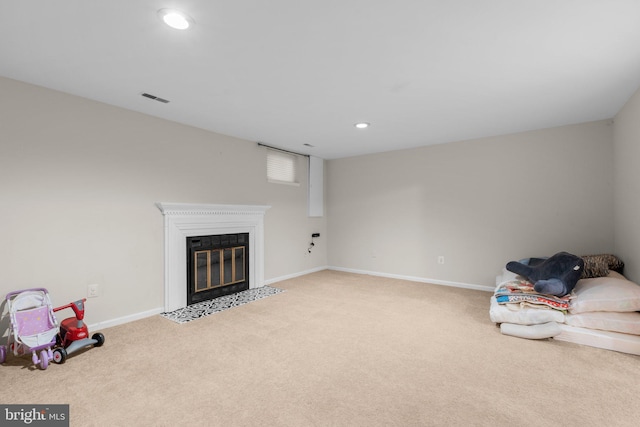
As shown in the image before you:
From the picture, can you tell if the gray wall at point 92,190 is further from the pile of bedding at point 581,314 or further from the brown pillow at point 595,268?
the brown pillow at point 595,268

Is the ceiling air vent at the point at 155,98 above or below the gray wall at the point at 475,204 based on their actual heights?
above

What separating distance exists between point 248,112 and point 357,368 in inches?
108

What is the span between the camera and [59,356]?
2219mm

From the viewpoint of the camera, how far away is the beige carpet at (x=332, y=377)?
5.43ft

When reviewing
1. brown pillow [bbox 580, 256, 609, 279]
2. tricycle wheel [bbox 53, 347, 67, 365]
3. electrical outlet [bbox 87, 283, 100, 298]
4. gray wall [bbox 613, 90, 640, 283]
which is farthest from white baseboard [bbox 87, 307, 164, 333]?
gray wall [bbox 613, 90, 640, 283]

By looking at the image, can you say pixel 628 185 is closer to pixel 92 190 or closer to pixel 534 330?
pixel 534 330

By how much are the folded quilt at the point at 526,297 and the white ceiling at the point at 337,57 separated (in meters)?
1.89

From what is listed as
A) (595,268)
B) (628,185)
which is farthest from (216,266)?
(628,185)

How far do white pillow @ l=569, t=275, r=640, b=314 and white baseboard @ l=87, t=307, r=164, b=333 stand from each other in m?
4.25

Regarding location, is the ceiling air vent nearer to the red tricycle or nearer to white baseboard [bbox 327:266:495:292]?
the red tricycle

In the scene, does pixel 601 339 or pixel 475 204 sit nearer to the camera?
pixel 601 339

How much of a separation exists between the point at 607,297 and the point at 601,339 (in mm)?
355

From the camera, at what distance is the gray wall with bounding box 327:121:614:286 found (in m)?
3.72

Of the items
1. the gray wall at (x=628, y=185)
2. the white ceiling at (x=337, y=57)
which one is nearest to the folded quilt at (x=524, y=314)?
the gray wall at (x=628, y=185)
